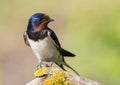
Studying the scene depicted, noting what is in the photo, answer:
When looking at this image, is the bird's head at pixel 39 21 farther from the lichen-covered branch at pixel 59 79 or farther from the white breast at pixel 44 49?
the lichen-covered branch at pixel 59 79

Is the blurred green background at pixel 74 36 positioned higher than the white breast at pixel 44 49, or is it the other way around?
the white breast at pixel 44 49

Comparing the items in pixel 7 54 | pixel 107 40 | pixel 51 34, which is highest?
pixel 51 34

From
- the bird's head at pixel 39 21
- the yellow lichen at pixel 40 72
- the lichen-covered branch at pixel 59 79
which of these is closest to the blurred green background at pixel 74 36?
the bird's head at pixel 39 21

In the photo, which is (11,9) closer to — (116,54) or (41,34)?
(116,54)

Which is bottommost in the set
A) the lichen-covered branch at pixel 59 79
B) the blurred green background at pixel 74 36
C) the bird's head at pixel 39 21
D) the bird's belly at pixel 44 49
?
the blurred green background at pixel 74 36

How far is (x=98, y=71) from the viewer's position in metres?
11.3

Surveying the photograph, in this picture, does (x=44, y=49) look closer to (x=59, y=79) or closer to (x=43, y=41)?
(x=43, y=41)

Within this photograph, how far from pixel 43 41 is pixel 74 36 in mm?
6331

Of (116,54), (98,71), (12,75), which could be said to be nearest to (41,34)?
(116,54)

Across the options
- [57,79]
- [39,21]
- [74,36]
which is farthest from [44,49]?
[74,36]

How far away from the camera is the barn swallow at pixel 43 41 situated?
24.5 ft

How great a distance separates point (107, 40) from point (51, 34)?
3705 millimetres

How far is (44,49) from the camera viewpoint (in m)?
7.69

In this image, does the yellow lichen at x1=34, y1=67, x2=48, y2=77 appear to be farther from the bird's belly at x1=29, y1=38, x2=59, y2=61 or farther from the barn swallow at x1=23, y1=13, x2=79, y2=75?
the bird's belly at x1=29, y1=38, x2=59, y2=61
